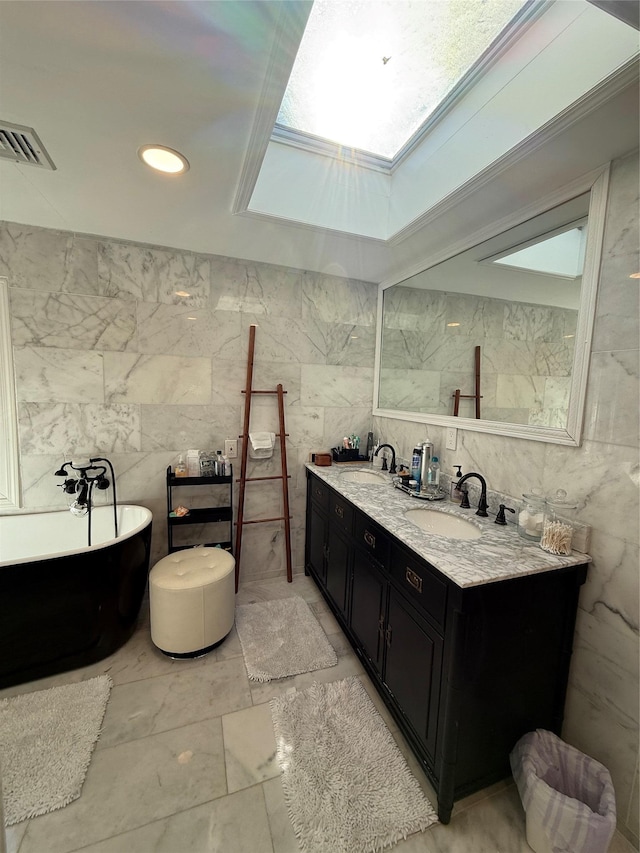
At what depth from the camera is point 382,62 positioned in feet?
4.80

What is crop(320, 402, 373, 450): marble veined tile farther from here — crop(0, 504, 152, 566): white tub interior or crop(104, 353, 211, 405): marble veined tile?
crop(0, 504, 152, 566): white tub interior

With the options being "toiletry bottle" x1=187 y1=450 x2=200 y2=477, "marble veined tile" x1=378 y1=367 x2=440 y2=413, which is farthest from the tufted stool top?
"marble veined tile" x1=378 y1=367 x2=440 y2=413

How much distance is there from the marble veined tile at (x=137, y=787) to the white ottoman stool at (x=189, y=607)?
419 millimetres

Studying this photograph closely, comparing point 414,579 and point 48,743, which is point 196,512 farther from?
point 414,579

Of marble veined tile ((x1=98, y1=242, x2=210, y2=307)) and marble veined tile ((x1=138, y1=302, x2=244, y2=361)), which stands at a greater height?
marble veined tile ((x1=98, y1=242, x2=210, y2=307))

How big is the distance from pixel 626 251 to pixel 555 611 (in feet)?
4.59

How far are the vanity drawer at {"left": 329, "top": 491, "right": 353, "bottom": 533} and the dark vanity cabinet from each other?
407 millimetres

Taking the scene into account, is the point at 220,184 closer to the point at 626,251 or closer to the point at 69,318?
the point at 69,318

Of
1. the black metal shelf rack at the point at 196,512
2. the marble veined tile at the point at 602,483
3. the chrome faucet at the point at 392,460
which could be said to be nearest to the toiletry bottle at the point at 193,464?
the black metal shelf rack at the point at 196,512

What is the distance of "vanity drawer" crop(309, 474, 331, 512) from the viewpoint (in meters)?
2.39

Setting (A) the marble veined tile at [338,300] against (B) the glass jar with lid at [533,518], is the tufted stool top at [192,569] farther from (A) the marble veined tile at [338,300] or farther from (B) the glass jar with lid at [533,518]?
(A) the marble veined tile at [338,300]

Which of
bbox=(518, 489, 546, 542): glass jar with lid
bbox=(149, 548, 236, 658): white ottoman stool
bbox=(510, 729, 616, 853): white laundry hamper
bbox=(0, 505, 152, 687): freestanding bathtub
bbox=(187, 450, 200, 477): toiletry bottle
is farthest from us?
bbox=(187, 450, 200, 477): toiletry bottle

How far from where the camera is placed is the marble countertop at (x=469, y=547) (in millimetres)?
1188

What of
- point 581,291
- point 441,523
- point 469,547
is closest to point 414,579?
point 469,547
